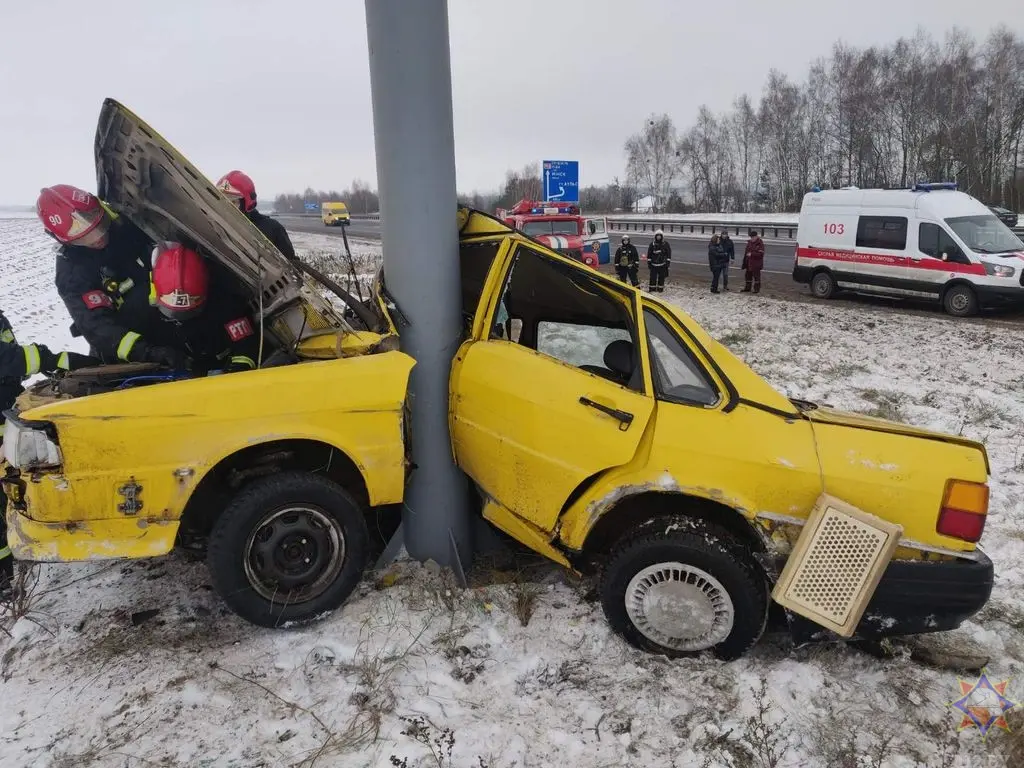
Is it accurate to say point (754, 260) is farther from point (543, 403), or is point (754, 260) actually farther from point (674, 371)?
point (543, 403)

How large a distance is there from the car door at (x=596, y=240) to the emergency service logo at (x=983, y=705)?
16.4 m

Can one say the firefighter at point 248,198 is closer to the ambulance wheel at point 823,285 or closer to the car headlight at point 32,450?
the car headlight at point 32,450

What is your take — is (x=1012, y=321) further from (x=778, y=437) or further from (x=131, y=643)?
(x=131, y=643)

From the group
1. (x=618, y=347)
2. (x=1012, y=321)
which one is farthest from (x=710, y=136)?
(x=618, y=347)

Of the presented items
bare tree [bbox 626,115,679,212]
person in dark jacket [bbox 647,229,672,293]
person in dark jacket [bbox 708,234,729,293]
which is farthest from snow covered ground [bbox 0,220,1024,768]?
bare tree [bbox 626,115,679,212]

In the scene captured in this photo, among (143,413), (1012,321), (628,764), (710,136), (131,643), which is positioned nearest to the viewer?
(628,764)

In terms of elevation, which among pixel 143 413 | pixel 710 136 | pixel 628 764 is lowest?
pixel 628 764

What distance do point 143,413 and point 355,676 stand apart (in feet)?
4.96

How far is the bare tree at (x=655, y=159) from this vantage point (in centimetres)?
7156

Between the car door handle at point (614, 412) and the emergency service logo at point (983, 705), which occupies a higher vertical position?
the car door handle at point (614, 412)

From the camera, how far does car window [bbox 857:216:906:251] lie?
12.9m

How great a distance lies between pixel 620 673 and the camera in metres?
2.94

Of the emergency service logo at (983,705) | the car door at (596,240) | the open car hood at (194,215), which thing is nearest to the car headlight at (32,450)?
the open car hood at (194,215)

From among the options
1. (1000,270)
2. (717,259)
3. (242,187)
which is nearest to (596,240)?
(717,259)
